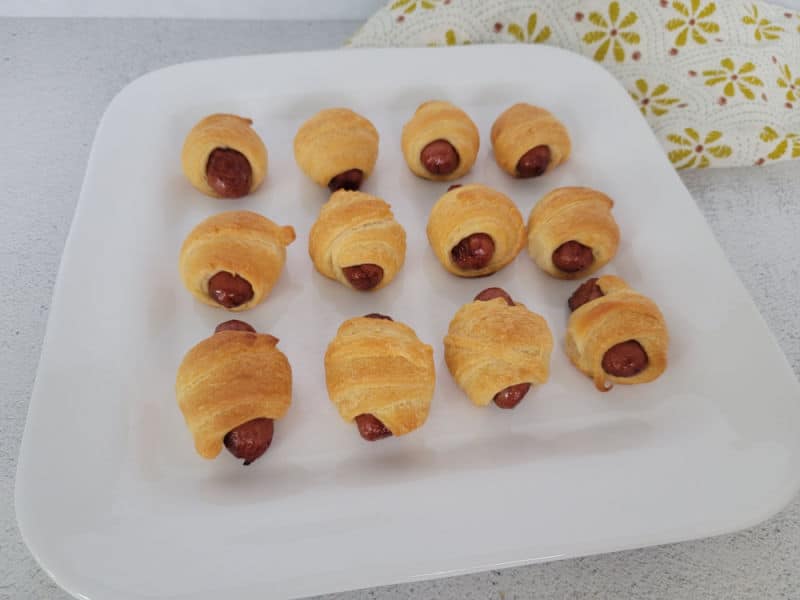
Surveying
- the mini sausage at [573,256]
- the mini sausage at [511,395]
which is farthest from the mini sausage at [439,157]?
the mini sausage at [511,395]

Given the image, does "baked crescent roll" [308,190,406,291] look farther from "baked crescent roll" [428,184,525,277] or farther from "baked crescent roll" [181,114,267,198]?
"baked crescent roll" [181,114,267,198]

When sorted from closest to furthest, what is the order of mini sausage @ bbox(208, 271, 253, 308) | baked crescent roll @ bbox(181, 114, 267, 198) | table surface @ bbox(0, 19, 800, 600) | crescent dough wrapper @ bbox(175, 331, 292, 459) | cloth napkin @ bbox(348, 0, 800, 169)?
crescent dough wrapper @ bbox(175, 331, 292, 459)
table surface @ bbox(0, 19, 800, 600)
mini sausage @ bbox(208, 271, 253, 308)
baked crescent roll @ bbox(181, 114, 267, 198)
cloth napkin @ bbox(348, 0, 800, 169)

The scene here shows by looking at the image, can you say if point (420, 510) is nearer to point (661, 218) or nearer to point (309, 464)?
point (309, 464)

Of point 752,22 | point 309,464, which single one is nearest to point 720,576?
point 309,464

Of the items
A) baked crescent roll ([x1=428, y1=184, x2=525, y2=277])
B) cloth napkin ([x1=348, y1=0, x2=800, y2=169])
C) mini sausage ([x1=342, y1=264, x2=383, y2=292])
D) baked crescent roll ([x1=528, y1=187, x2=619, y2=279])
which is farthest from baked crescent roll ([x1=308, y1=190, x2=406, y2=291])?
cloth napkin ([x1=348, y1=0, x2=800, y2=169])

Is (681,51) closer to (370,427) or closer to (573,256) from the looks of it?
(573,256)

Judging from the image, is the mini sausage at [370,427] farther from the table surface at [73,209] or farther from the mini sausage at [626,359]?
the mini sausage at [626,359]

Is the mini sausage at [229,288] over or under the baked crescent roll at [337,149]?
under
